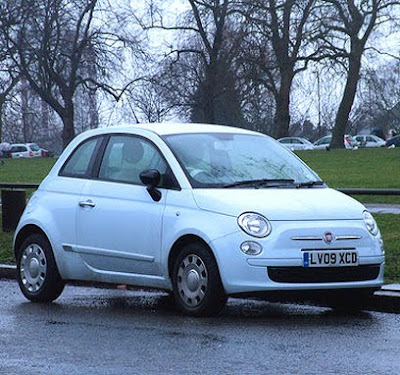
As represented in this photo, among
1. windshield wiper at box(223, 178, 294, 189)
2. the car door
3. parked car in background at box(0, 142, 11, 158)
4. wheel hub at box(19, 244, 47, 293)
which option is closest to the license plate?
windshield wiper at box(223, 178, 294, 189)

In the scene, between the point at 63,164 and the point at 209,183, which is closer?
the point at 209,183

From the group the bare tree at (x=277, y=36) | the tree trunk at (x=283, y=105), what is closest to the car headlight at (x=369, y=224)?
the bare tree at (x=277, y=36)

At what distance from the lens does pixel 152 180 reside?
10.4 m

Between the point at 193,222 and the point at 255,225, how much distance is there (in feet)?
1.77

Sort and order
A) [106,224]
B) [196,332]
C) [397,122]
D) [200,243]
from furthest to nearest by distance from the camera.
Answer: [397,122] → [106,224] → [200,243] → [196,332]

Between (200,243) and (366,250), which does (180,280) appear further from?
(366,250)

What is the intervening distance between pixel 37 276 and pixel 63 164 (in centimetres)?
108

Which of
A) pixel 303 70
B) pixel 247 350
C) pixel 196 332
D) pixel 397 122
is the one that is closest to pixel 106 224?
pixel 196 332

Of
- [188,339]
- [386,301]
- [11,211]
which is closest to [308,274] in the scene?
[386,301]

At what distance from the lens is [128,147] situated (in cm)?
1109

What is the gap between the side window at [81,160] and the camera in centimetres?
1137

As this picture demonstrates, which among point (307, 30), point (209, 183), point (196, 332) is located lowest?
point (196, 332)

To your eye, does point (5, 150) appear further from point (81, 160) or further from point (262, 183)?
point (262, 183)

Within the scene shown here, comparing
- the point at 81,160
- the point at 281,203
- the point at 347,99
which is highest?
the point at 347,99
